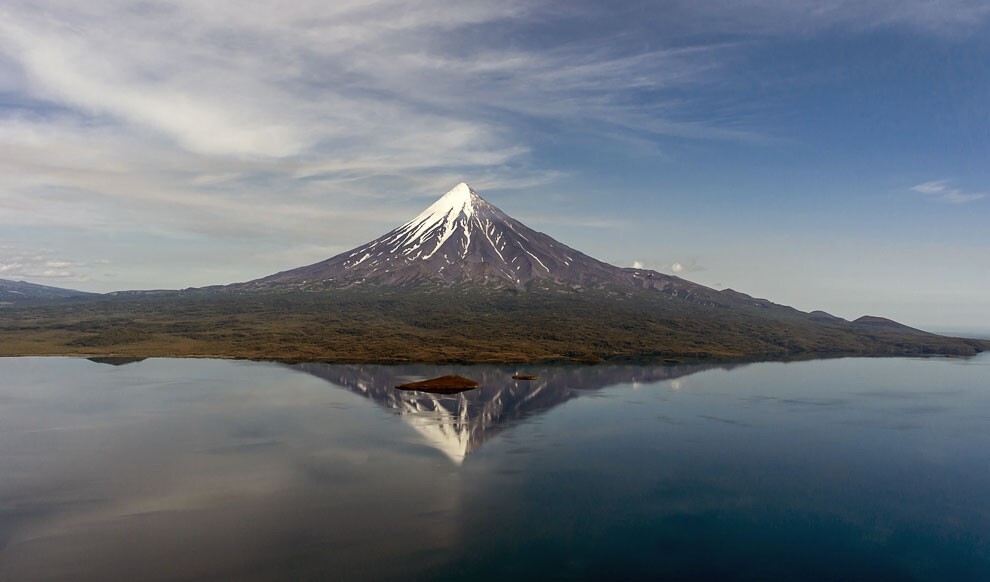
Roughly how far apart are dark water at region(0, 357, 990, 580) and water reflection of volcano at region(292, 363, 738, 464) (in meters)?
1.02

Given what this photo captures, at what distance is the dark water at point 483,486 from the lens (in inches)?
1607

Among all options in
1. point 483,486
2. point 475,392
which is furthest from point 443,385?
point 483,486

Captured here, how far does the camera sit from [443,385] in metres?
126

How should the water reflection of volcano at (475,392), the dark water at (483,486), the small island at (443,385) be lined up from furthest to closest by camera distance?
the small island at (443,385), the water reflection of volcano at (475,392), the dark water at (483,486)

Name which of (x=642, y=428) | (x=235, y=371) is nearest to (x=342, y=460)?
(x=642, y=428)

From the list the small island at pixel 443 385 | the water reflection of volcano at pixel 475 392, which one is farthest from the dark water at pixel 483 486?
the small island at pixel 443 385

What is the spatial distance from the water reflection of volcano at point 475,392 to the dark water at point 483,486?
1.02m

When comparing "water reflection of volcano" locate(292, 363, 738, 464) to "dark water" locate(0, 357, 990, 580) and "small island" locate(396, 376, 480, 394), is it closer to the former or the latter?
"dark water" locate(0, 357, 990, 580)

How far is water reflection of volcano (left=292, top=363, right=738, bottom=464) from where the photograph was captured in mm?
83938

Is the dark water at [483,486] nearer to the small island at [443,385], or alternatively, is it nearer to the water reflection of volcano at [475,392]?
the water reflection of volcano at [475,392]

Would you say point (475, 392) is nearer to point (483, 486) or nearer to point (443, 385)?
point (443, 385)

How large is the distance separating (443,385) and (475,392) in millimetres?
9228

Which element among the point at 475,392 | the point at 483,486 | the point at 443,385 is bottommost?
the point at 483,486

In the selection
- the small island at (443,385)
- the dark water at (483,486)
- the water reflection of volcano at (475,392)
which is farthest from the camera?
the small island at (443,385)
